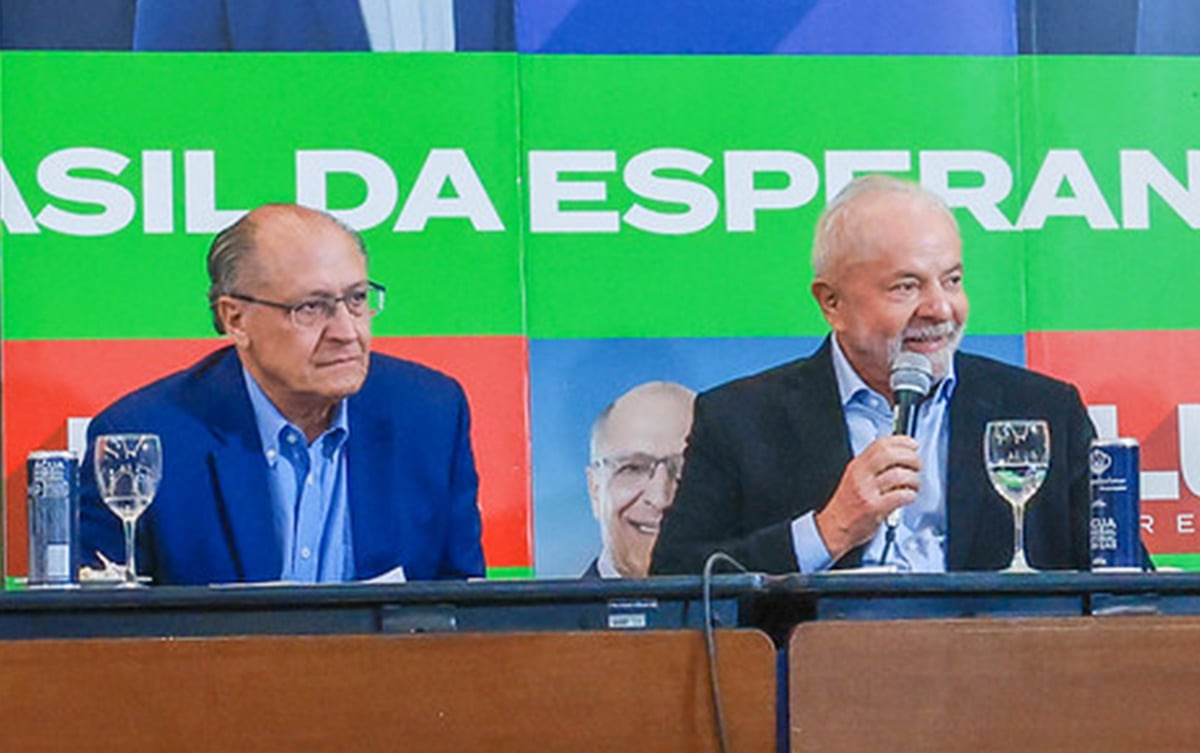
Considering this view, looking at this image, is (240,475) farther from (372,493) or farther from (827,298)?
(827,298)

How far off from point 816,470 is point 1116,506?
3.72ft

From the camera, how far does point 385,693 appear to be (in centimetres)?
248

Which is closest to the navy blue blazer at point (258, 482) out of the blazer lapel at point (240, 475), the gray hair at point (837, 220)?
the blazer lapel at point (240, 475)

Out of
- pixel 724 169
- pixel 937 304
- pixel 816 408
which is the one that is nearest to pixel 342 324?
pixel 724 169

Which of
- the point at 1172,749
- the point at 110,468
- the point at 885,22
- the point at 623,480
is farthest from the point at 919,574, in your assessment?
the point at 885,22

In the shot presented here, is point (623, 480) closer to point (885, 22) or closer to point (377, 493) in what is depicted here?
point (377, 493)

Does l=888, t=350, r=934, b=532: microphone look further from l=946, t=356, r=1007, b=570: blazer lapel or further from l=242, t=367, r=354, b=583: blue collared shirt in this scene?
l=242, t=367, r=354, b=583: blue collared shirt

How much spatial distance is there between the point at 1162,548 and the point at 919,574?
5.76ft

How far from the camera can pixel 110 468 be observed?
9.95 feet

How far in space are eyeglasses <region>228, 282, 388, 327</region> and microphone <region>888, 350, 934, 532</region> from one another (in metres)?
0.99

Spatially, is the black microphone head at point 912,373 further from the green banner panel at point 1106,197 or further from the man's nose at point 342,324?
the man's nose at point 342,324

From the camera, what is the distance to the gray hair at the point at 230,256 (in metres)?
Result: 4.01

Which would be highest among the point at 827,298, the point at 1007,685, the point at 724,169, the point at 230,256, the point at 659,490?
the point at 724,169

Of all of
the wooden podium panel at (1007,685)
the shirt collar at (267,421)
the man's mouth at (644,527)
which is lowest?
the wooden podium panel at (1007,685)
